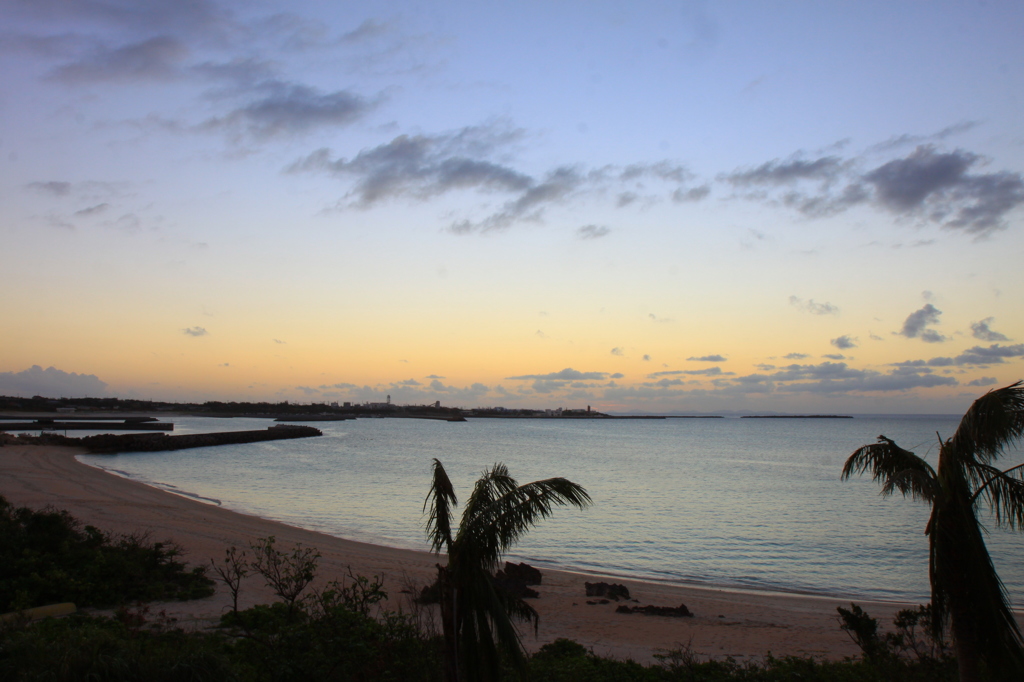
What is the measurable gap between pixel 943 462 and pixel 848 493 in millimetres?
38580

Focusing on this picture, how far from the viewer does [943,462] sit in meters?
7.00

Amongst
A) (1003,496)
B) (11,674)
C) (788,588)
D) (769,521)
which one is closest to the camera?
(11,674)

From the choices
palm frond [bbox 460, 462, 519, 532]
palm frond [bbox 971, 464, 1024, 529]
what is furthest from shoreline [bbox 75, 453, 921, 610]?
palm frond [bbox 460, 462, 519, 532]

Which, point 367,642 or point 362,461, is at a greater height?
point 367,642

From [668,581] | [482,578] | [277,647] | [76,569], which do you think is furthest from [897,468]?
[76,569]

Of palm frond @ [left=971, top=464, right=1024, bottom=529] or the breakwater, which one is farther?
the breakwater

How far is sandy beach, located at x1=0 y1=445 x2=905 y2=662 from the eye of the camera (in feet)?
41.7

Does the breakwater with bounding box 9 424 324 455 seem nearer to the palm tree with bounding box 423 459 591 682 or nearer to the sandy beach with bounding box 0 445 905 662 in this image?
the sandy beach with bounding box 0 445 905 662

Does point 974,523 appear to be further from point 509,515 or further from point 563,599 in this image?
point 563,599

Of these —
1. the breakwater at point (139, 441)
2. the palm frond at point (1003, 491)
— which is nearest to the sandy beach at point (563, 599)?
the palm frond at point (1003, 491)

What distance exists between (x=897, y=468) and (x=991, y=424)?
45.3 inches

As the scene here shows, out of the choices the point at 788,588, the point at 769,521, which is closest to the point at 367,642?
the point at 788,588

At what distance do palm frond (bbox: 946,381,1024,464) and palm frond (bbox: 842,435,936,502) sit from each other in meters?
0.43

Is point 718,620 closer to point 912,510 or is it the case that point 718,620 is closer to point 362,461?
point 912,510
